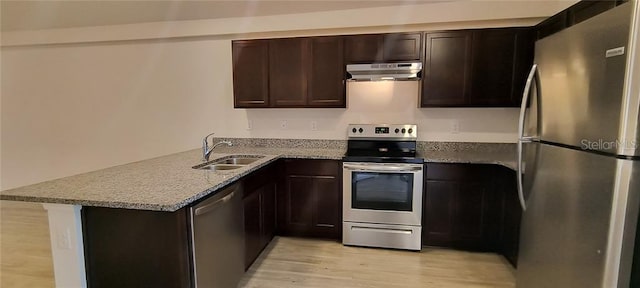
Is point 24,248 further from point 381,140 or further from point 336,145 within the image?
point 381,140

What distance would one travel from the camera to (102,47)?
4117mm

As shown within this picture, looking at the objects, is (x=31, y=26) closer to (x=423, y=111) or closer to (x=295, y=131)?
(x=295, y=131)

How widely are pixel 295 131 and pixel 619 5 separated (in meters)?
2.91

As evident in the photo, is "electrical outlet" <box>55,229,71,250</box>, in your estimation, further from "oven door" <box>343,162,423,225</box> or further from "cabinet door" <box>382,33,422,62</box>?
"cabinet door" <box>382,33,422,62</box>

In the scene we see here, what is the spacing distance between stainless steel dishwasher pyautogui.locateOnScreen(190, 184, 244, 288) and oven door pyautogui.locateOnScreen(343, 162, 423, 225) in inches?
44.3

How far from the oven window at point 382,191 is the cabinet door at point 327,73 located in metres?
0.82

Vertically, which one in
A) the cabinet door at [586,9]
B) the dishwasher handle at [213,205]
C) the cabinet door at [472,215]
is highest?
the cabinet door at [586,9]

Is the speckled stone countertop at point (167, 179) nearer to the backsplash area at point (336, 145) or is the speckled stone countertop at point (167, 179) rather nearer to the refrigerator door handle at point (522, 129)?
the backsplash area at point (336, 145)

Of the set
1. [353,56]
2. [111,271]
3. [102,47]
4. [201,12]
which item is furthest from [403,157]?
[102,47]

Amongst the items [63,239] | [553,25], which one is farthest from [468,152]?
[63,239]

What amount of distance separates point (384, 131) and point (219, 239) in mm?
2048

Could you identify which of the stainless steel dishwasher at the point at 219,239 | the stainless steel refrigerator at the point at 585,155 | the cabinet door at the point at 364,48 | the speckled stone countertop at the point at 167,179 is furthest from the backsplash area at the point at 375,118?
the stainless steel dishwasher at the point at 219,239

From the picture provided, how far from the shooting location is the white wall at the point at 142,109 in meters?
3.52

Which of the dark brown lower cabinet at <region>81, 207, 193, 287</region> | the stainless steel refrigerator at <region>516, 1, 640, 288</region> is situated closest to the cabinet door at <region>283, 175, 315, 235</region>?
the dark brown lower cabinet at <region>81, 207, 193, 287</region>
